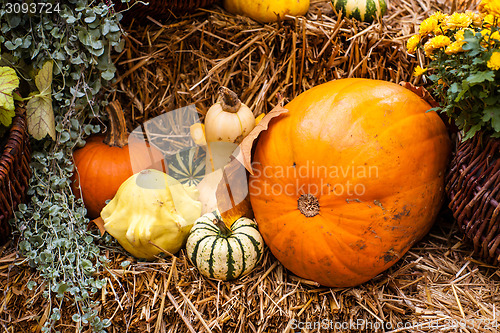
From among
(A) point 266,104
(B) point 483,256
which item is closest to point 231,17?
(A) point 266,104

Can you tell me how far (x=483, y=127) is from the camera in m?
1.54

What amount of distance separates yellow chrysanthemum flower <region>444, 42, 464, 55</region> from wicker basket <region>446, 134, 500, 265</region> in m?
0.34

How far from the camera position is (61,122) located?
6.46 ft

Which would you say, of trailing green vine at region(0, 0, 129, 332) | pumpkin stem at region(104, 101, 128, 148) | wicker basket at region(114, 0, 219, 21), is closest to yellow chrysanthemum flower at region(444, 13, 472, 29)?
wicker basket at region(114, 0, 219, 21)

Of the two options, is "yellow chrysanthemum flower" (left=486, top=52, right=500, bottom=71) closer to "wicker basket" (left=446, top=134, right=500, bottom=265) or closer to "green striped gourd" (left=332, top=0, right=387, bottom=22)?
"wicker basket" (left=446, top=134, right=500, bottom=265)

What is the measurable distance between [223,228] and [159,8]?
3.94ft

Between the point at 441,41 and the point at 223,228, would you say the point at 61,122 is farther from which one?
the point at 441,41

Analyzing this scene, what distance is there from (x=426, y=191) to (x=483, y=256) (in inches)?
15.2

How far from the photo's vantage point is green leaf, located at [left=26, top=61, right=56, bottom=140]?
1.84 m

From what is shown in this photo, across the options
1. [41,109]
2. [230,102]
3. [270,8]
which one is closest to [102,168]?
[41,109]

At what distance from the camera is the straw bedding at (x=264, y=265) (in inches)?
65.0

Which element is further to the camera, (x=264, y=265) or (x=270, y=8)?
(x=270, y=8)

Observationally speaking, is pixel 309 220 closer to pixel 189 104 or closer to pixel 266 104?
pixel 266 104

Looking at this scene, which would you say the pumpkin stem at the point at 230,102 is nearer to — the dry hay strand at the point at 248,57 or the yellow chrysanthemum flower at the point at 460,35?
the dry hay strand at the point at 248,57
